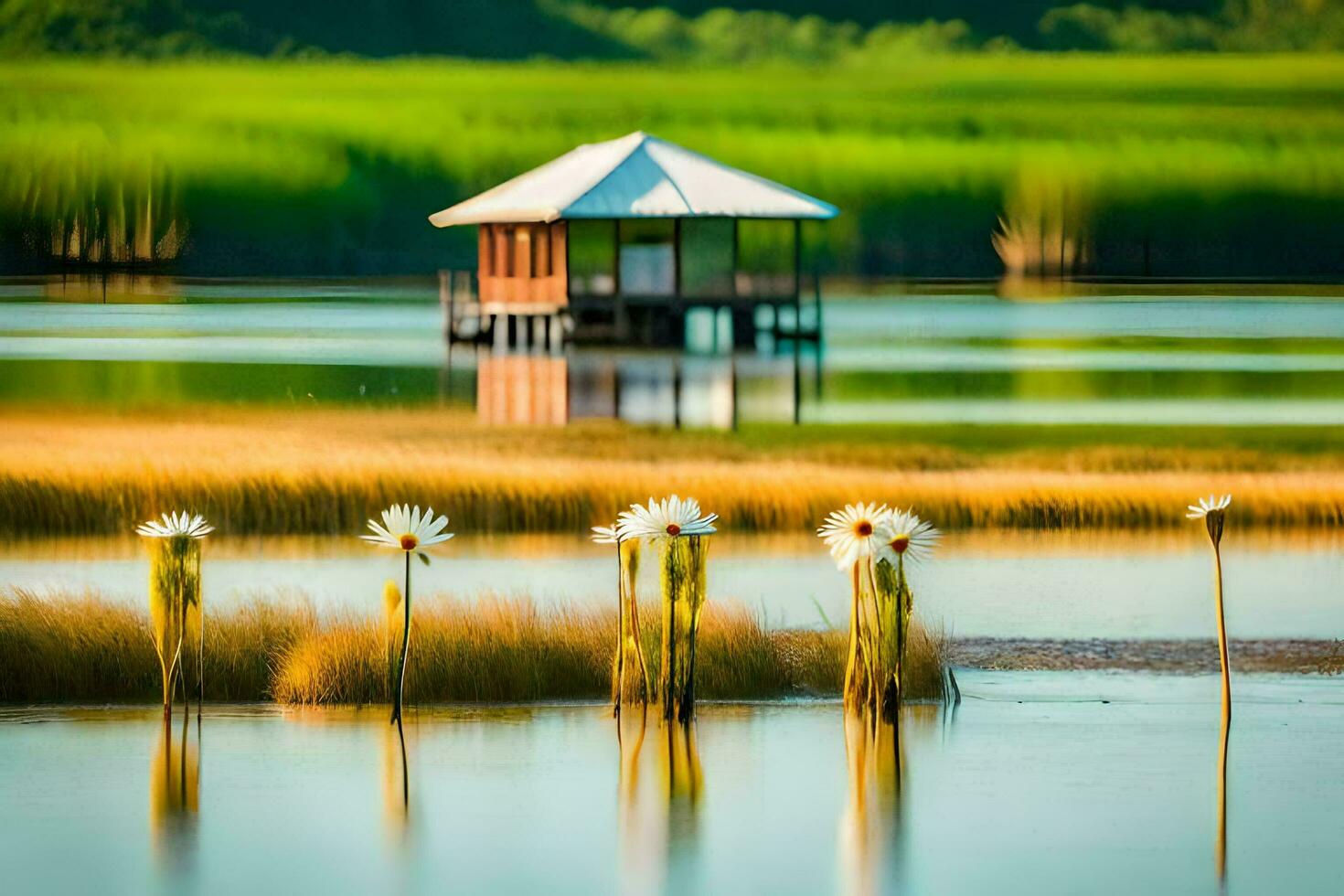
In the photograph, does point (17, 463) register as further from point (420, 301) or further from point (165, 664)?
point (420, 301)

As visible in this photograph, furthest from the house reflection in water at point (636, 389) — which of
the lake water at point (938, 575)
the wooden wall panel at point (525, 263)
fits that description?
the lake water at point (938, 575)

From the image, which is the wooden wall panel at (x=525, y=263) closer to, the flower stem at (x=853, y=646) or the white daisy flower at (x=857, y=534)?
the flower stem at (x=853, y=646)

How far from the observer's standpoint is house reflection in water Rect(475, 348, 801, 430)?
4381 cm

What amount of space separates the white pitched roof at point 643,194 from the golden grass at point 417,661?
40.2 m

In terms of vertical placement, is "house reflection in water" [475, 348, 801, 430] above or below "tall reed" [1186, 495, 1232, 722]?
above

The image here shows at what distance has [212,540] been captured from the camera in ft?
73.4

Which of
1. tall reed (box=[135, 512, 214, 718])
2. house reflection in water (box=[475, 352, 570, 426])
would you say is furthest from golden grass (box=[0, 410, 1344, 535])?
house reflection in water (box=[475, 352, 570, 426])

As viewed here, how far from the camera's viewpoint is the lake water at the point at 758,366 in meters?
50.9

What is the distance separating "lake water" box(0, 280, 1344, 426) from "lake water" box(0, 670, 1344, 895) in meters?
30.4

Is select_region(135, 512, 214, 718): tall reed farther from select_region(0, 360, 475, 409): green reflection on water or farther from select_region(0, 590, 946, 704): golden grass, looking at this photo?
select_region(0, 360, 475, 409): green reflection on water

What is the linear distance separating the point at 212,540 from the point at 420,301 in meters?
143

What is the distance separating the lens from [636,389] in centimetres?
5166

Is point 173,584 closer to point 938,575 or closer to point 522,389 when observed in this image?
point 938,575

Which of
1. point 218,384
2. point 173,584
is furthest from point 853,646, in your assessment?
point 218,384
